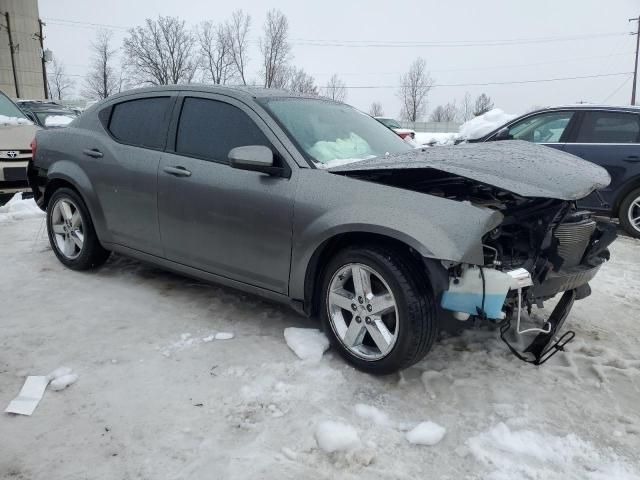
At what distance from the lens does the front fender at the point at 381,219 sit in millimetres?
2531

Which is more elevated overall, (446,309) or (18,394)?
(446,309)

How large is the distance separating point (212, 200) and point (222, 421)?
59.3 inches

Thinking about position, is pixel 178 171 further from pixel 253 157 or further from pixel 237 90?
pixel 253 157

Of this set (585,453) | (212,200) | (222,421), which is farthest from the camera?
(212,200)

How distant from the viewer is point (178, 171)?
3.66 metres

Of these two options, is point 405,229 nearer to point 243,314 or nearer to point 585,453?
point 585,453

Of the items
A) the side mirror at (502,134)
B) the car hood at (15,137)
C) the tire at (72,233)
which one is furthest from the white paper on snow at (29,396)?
the car hood at (15,137)

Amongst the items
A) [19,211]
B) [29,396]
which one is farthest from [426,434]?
[19,211]

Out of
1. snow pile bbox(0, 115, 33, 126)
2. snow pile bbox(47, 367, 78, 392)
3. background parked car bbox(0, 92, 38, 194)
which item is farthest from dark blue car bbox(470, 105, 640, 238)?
snow pile bbox(0, 115, 33, 126)

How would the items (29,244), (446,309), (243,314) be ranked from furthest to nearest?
(29,244) → (243,314) → (446,309)

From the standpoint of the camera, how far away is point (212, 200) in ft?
11.3

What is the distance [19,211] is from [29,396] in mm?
5078

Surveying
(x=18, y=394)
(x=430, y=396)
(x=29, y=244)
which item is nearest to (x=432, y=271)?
(x=430, y=396)

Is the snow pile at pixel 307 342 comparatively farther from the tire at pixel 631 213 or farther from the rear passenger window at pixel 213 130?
the tire at pixel 631 213
